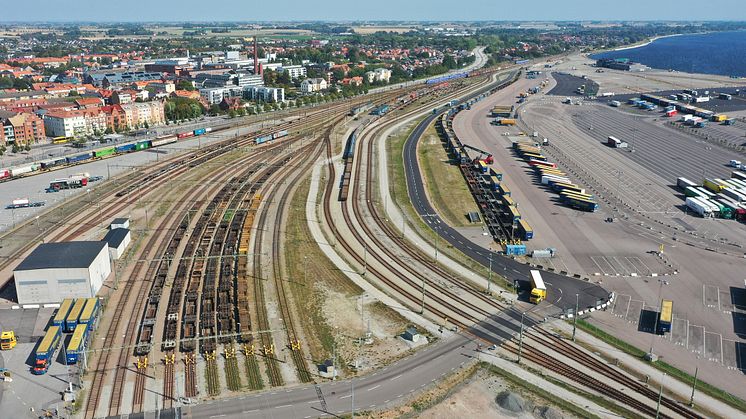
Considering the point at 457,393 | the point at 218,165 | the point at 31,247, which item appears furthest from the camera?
the point at 218,165

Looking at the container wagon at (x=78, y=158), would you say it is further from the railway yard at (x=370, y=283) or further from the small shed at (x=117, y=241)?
the small shed at (x=117, y=241)

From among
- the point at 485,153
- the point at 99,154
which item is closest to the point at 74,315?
the point at 99,154

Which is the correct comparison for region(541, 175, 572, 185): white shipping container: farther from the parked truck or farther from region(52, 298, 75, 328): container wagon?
region(52, 298, 75, 328): container wagon

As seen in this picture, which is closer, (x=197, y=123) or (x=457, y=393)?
(x=457, y=393)

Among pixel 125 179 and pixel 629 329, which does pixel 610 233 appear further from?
pixel 125 179

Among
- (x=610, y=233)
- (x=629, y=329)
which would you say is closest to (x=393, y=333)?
(x=629, y=329)

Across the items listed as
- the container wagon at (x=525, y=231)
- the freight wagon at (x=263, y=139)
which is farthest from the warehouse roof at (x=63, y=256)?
the freight wagon at (x=263, y=139)

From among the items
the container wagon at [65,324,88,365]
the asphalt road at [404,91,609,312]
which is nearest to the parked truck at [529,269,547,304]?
the asphalt road at [404,91,609,312]

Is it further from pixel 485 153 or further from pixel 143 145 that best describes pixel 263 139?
pixel 485 153
